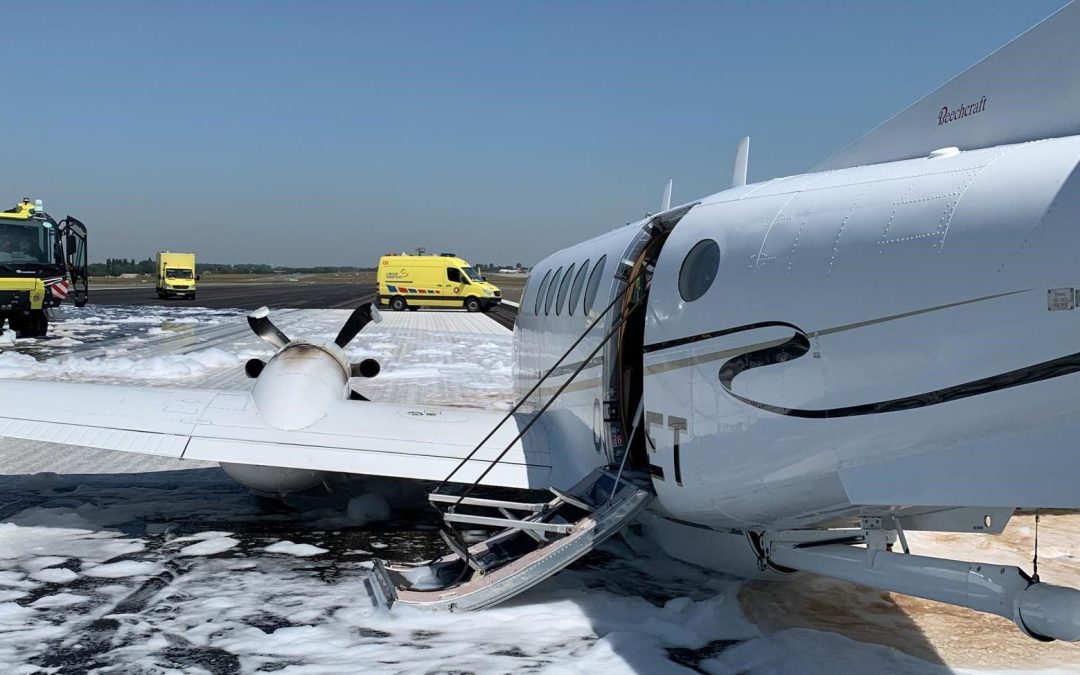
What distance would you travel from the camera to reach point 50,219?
2580 centimetres

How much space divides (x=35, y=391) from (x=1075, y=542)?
9.39 m

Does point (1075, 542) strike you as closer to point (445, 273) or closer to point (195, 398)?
point (195, 398)

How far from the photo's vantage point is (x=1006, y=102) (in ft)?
14.9

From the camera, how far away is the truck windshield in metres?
25.0

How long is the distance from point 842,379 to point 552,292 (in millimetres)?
5266

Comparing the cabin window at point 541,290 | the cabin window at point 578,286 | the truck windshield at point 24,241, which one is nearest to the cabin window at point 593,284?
the cabin window at point 578,286

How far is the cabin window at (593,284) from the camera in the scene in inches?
293

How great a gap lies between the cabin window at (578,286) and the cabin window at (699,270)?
91.6 inches

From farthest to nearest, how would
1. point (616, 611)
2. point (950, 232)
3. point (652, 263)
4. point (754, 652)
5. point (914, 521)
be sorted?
point (652, 263)
point (616, 611)
point (754, 652)
point (914, 521)
point (950, 232)

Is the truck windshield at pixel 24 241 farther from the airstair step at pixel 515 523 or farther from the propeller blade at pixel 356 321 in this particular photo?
the airstair step at pixel 515 523

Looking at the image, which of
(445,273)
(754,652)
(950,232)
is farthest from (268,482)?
(445,273)

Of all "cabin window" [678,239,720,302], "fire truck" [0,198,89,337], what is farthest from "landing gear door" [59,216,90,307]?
"cabin window" [678,239,720,302]

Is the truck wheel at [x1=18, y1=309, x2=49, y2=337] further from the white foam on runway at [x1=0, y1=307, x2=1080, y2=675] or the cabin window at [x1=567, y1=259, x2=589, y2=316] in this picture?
the cabin window at [x1=567, y1=259, x2=589, y2=316]

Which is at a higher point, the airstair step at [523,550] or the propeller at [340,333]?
the propeller at [340,333]
